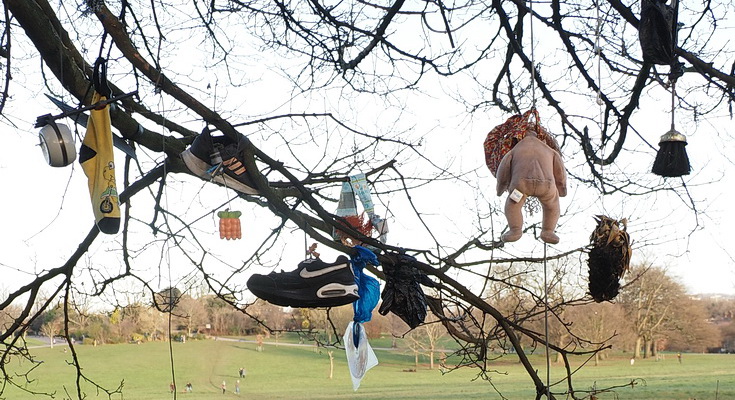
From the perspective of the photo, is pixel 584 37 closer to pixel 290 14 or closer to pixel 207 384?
pixel 290 14

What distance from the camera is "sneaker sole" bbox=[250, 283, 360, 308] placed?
2021mm

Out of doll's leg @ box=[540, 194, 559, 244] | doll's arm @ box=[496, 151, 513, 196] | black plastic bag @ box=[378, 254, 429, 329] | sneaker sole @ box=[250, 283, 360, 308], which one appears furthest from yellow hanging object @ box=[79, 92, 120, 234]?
doll's leg @ box=[540, 194, 559, 244]

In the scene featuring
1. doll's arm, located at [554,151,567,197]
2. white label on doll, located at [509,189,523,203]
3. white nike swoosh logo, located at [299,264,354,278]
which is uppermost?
doll's arm, located at [554,151,567,197]

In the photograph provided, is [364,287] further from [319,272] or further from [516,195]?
[516,195]

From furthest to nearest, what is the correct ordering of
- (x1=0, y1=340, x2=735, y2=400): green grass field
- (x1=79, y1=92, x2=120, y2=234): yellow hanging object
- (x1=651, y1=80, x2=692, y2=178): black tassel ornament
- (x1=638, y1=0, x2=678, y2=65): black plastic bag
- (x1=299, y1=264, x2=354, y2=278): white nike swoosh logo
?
(x1=0, y1=340, x2=735, y2=400): green grass field, (x1=651, y1=80, x2=692, y2=178): black tassel ornament, (x1=638, y1=0, x2=678, y2=65): black plastic bag, (x1=299, y1=264, x2=354, y2=278): white nike swoosh logo, (x1=79, y1=92, x2=120, y2=234): yellow hanging object

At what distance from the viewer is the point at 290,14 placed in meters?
3.26

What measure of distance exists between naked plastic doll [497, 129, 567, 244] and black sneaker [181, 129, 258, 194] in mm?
807

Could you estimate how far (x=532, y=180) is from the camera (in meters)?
1.96

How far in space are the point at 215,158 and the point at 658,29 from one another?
4.40ft

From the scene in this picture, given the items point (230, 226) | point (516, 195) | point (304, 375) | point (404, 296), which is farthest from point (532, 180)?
point (304, 375)

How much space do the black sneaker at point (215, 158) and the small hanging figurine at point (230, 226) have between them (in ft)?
0.43

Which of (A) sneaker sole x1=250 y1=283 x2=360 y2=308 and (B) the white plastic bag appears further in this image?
(B) the white plastic bag

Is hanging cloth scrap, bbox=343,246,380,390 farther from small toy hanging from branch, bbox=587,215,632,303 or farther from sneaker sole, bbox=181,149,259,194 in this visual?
small toy hanging from branch, bbox=587,215,632,303

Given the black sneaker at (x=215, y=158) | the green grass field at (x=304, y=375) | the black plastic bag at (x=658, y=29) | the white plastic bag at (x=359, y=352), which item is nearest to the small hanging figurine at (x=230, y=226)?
the black sneaker at (x=215, y=158)
